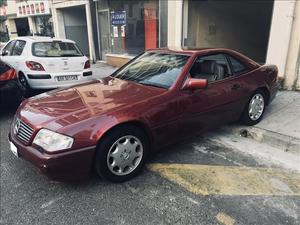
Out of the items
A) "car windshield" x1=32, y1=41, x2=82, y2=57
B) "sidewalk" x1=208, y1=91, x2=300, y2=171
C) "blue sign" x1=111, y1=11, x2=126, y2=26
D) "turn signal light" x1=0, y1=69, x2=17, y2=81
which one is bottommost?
"sidewalk" x1=208, y1=91, x2=300, y2=171

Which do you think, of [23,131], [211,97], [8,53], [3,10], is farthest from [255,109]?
[3,10]

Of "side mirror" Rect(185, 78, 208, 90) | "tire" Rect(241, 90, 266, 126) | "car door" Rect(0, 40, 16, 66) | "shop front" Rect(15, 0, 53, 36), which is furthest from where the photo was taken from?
"shop front" Rect(15, 0, 53, 36)

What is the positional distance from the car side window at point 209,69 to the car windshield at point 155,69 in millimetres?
211

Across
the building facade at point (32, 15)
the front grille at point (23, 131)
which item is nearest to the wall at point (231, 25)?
the front grille at point (23, 131)

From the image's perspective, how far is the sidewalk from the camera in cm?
387

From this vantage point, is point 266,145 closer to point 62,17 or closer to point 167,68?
point 167,68

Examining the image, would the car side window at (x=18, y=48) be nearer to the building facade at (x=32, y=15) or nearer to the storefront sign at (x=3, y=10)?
the building facade at (x=32, y=15)

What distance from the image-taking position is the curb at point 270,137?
403cm

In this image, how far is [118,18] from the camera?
11.6m

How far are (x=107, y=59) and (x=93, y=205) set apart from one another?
34.8ft

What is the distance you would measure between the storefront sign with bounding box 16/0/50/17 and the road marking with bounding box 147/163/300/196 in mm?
16417

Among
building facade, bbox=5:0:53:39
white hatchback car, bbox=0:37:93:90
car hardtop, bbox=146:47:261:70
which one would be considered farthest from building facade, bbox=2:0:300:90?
white hatchback car, bbox=0:37:93:90

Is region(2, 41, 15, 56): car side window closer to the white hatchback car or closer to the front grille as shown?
the white hatchback car

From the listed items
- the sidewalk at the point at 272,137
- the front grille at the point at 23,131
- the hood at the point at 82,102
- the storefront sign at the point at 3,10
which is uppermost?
the storefront sign at the point at 3,10
